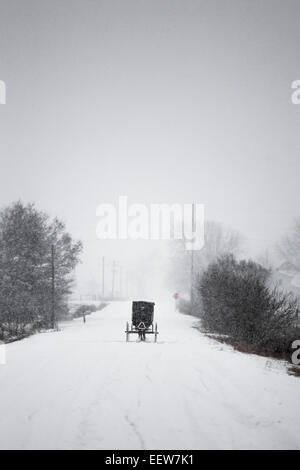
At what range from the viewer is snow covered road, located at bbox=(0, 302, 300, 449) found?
13.6 ft

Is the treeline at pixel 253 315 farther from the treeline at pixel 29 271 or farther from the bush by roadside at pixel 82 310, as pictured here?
the bush by roadside at pixel 82 310

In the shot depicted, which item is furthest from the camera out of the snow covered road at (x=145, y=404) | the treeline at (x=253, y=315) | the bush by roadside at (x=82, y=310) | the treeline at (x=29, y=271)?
the bush by roadside at (x=82, y=310)

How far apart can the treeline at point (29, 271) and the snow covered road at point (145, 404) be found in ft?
42.0

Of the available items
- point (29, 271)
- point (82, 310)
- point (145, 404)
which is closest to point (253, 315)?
point (145, 404)

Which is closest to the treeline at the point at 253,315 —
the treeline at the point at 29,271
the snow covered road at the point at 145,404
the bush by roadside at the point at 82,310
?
the snow covered road at the point at 145,404

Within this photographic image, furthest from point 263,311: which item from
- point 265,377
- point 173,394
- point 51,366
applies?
point 51,366

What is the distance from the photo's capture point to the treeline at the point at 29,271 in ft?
67.7

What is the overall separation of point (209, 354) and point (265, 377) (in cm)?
277

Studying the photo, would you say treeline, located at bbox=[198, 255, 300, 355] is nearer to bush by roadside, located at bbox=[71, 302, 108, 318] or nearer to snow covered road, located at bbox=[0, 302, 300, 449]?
snow covered road, located at bbox=[0, 302, 300, 449]

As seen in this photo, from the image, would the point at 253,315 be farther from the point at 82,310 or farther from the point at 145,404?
the point at 82,310

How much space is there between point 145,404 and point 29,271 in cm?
1861

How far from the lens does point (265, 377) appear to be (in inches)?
296

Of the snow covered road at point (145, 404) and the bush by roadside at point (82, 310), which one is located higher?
the snow covered road at point (145, 404)

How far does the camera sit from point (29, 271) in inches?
845
